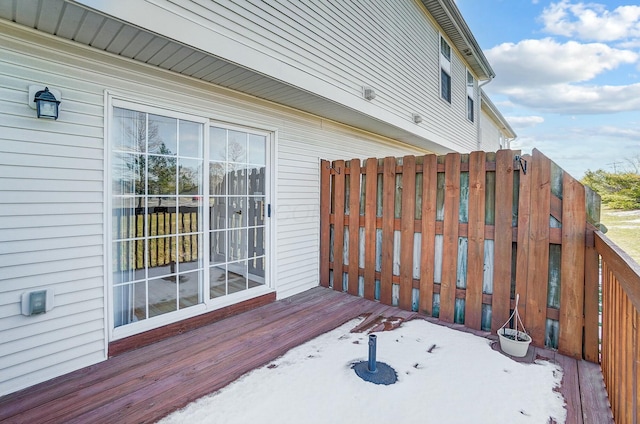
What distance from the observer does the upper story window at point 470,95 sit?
9.22 m

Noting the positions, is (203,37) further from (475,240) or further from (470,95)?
(470,95)

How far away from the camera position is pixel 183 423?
5.96 feet

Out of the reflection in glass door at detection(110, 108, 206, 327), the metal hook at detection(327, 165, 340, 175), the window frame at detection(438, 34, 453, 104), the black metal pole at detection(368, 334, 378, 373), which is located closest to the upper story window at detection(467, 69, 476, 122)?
the window frame at detection(438, 34, 453, 104)

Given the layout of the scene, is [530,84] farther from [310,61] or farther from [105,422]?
[105,422]

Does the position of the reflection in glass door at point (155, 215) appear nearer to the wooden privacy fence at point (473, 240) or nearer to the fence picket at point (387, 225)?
the wooden privacy fence at point (473, 240)

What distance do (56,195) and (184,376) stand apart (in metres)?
1.71

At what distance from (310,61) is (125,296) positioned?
10.7 ft

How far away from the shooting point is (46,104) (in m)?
2.19

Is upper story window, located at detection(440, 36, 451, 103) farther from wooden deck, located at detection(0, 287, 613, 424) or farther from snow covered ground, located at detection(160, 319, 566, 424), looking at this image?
snow covered ground, located at detection(160, 319, 566, 424)

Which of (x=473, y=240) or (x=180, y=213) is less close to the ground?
(x=180, y=213)

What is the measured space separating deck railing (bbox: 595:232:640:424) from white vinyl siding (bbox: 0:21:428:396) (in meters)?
3.45

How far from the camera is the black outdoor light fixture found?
217 cm

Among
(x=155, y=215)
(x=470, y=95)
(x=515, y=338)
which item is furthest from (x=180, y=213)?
(x=470, y=95)

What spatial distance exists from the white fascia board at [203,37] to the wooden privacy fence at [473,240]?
119 cm
